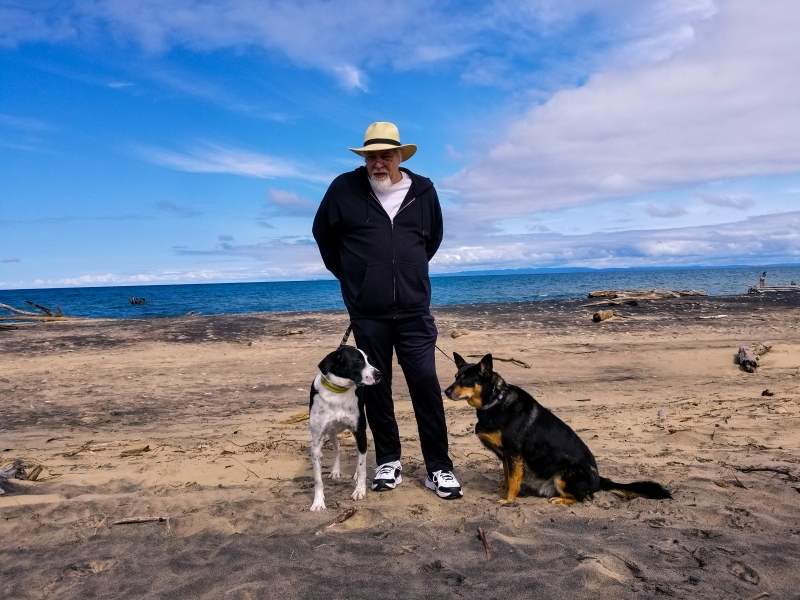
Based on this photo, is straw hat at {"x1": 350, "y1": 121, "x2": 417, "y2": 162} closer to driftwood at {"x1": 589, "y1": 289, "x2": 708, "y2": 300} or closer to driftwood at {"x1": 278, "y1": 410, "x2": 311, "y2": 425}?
driftwood at {"x1": 278, "y1": 410, "x2": 311, "y2": 425}

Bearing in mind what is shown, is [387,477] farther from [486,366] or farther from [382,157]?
[382,157]

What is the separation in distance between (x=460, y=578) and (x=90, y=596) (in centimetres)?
198

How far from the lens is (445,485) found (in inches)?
167

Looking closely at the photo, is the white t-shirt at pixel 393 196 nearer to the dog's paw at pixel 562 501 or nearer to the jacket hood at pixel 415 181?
the jacket hood at pixel 415 181

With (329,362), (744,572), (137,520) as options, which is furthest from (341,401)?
(744,572)

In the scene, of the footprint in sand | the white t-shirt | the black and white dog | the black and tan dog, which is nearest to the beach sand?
the footprint in sand

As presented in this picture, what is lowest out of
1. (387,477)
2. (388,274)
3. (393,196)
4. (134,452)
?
(134,452)

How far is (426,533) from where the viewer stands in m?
3.58

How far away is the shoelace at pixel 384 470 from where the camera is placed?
177 inches

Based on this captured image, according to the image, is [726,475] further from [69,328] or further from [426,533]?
[69,328]

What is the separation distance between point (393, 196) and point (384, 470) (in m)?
2.28

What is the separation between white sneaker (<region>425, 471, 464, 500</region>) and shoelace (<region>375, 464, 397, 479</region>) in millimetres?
337

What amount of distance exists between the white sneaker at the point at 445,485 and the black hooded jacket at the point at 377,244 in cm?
131

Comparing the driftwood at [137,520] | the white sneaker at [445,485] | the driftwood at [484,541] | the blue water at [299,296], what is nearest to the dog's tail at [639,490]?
the white sneaker at [445,485]
